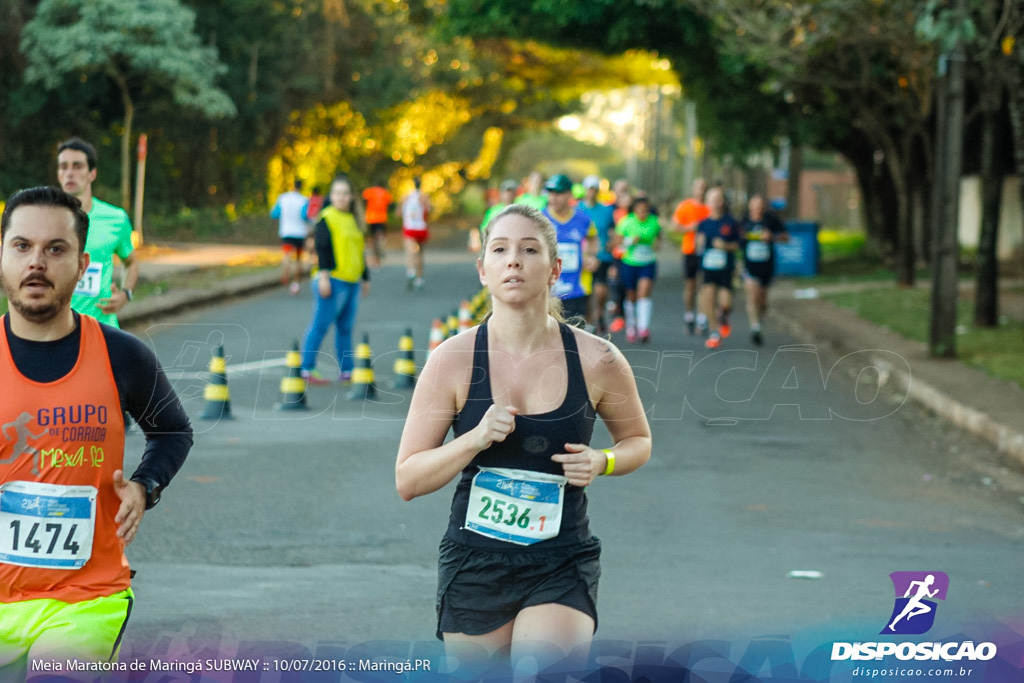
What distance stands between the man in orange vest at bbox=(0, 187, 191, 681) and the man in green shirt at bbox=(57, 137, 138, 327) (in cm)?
452

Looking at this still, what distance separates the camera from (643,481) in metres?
Result: 9.66

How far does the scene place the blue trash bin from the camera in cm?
3119

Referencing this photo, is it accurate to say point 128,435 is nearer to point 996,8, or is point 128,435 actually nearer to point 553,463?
point 553,463

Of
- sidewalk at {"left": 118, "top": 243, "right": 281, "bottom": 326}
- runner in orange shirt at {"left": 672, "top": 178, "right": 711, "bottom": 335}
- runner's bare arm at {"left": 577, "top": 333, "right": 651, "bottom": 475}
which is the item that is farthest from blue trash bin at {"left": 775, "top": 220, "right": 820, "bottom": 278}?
runner's bare arm at {"left": 577, "top": 333, "right": 651, "bottom": 475}

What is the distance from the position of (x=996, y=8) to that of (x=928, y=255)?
670 inches

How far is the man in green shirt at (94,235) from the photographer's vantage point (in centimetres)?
815

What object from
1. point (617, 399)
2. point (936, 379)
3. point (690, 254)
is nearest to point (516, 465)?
point (617, 399)

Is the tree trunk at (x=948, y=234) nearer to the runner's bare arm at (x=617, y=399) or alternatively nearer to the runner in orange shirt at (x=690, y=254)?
the runner in orange shirt at (x=690, y=254)

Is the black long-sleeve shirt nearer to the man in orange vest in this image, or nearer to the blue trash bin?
the man in orange vest

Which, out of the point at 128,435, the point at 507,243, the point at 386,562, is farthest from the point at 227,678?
the point at 128,435

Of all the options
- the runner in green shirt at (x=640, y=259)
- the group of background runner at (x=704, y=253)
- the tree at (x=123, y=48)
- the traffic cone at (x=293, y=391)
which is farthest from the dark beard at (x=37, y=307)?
the tree at (x=123, y=48)

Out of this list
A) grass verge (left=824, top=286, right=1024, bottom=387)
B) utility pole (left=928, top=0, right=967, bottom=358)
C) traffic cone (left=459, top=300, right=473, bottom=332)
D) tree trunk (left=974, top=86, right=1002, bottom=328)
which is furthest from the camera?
tree trunk (left=974, top=86, right=1002, bottom=328)

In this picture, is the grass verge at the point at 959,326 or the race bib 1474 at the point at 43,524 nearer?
the race bib 1474 at the point at 43,524

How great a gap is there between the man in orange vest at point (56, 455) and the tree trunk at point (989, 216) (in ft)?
53.2
